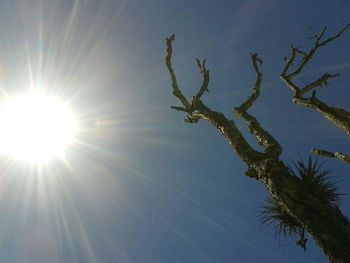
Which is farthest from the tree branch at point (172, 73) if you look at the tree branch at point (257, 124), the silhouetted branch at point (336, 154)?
the silhouetted branch at point (336, 154)

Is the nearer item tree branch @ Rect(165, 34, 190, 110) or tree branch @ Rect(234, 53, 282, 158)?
tree branch @ Rect(234, 53, 282, 158)

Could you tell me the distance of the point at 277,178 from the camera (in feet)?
14.4

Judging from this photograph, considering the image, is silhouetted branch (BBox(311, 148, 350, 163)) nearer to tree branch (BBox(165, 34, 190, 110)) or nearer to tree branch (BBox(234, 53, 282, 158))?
tree branch (BBox(234, 53, 282, 158))

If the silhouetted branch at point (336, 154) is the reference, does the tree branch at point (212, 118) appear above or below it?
above

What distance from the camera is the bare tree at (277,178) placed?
3.53 metres

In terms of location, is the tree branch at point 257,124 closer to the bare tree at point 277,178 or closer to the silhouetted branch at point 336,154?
the bare tree at point 277,178

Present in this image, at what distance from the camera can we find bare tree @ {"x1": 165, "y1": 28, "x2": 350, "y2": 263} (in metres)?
3.53

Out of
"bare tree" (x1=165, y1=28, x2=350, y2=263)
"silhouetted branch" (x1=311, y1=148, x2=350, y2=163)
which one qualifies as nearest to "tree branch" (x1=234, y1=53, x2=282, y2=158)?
"bare tree" (x1=165, y1=28, x2=350, y2=263)

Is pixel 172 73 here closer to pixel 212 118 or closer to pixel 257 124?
pixel 212 118

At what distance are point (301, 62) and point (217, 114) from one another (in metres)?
2.89

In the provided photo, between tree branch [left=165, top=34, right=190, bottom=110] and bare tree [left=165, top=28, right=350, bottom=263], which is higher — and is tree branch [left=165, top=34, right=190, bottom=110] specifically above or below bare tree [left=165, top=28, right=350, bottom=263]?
above

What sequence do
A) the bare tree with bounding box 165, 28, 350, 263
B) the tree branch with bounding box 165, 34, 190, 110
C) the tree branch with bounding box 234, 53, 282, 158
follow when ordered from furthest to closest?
the tree branch with bounding box 165, 34, 190, 110
the tree branch with bounding box 234, 53, 282, 158
the bare tree with bounding box 165, 28, 350, 263

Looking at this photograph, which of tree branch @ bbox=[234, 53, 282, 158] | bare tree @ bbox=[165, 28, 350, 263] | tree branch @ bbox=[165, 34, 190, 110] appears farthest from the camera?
tree branch @ bbox=[165, 34, 190, 110]


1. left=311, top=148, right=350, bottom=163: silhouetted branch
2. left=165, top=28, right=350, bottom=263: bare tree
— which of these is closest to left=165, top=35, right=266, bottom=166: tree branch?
left=165, top=28, right=350, bottom=263: bare tree
